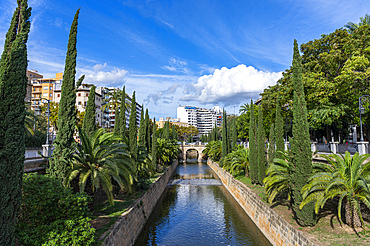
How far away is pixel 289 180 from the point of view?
1217 centimetres

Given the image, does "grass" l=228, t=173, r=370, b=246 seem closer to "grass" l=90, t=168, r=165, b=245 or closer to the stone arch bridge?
"grass" l=90, t=168, r=165, b=245

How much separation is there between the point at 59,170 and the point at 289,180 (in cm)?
1154

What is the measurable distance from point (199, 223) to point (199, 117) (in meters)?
173

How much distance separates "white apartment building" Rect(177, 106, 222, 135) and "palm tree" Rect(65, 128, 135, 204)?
16847 centimetres

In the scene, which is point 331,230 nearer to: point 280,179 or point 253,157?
point 280,179

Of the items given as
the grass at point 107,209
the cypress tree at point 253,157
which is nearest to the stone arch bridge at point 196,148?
the cypress tree at point 253,157

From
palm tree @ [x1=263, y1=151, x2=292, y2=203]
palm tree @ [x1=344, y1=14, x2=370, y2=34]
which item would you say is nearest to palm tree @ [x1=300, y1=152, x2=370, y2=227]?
palm tree @ [x1=263, y1=151, x2=292, y2=203]

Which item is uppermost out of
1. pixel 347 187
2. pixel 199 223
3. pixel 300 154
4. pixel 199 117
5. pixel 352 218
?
pixel 199 117

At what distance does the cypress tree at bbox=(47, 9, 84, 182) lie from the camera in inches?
412

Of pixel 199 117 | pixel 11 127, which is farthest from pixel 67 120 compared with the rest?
pixel 199 117

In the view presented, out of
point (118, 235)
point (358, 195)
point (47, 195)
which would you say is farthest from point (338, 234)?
point (47, 195)

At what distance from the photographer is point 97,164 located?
1252 cm

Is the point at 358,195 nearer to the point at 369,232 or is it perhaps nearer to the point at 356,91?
the point at 369,232

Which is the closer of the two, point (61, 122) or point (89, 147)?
point (61, 122)
